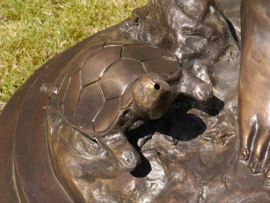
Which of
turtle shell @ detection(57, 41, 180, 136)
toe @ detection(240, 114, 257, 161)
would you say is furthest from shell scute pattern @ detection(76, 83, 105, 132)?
toe @ detection(240, 114, 257, 161)

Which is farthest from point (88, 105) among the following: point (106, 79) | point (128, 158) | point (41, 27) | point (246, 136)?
point (41, 27)

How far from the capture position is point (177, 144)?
1102mm

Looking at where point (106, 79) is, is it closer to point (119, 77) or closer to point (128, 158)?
point (119, 77)

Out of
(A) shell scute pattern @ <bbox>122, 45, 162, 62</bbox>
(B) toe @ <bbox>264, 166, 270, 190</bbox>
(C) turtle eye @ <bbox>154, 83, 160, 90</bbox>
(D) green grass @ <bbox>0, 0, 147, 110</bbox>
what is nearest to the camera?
(C) turtle eye @ <bbox>154, 83, 160, 90</bbox>

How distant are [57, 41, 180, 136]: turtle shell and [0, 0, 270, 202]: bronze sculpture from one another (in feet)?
0.17

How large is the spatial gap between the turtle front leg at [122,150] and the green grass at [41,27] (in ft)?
4.06

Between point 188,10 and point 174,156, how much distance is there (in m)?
0.44

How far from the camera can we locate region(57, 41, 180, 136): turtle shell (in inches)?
40.7

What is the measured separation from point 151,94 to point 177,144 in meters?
0.26

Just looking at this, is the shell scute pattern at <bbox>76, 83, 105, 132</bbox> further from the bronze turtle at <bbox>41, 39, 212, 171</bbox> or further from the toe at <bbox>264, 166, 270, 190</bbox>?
the toe at <bbox>264, 166, 270, 190</bbox>

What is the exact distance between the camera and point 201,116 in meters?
1.13

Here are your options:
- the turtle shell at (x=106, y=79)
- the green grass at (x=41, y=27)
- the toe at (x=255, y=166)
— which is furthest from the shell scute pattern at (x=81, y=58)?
the green grass at (x=41, y=27)

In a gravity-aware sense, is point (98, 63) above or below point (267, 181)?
above

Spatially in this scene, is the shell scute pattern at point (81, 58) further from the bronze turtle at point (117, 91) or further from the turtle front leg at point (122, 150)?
the turtle front leg at point (122, 150)
